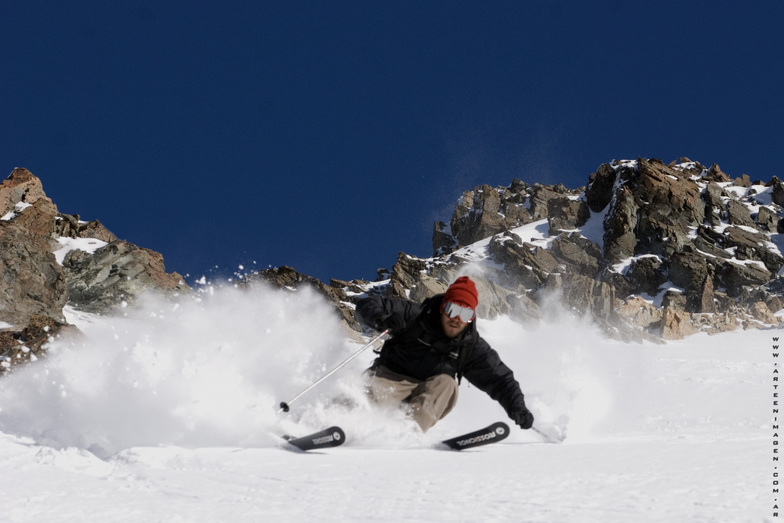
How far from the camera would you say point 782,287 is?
70812 millimetres

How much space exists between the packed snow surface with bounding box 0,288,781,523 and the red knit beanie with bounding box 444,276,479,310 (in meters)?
1.08

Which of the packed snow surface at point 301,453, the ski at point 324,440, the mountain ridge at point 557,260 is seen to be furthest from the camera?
the mountain ridge at point 557,260

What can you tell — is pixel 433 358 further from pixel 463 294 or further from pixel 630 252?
pixel 630 252

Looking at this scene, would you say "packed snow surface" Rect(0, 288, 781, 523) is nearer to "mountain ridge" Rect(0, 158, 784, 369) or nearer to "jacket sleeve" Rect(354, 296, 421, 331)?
"jacket sleeve" Rect(354, 296, 421, 331)

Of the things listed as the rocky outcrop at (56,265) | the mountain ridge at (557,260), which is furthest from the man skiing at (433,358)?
the rocky outcrop at (56,265)

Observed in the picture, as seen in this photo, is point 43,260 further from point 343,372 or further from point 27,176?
point 343,372

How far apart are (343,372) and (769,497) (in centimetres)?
387

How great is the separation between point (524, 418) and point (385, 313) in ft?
4.81

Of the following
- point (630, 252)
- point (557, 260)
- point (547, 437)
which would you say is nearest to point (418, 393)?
point (547, 437)

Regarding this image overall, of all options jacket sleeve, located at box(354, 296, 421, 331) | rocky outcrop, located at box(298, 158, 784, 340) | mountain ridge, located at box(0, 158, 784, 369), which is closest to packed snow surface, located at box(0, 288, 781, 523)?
jacket sleeve, located at box(354, 296, 421, 331)

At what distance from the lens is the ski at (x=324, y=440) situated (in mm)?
4320

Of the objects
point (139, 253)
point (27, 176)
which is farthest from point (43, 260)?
point (27, 176)

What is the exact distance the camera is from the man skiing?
17.2 ft

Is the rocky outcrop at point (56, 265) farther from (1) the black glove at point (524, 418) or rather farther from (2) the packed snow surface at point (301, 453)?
(1) the black glove at point (524, 418)
